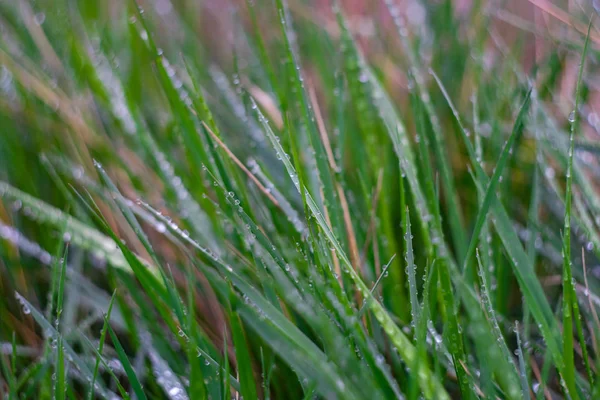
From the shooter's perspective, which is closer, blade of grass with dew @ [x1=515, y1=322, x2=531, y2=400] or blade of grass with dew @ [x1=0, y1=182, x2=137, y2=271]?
blade of grass with dew @ [x1=515, y1=322, x2=531, y2=400]

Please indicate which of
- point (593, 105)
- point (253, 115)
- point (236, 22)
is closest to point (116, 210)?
point (253, 115)

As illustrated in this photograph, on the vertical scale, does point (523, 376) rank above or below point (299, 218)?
below

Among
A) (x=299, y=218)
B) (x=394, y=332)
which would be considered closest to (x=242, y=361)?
(x=394, y=332)

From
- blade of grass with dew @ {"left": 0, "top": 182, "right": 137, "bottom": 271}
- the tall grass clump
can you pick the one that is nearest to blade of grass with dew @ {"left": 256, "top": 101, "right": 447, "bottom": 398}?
the tall grass clump

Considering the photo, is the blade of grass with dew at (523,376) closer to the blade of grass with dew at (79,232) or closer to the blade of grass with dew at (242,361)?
the blade of grass with dew at (242,361)

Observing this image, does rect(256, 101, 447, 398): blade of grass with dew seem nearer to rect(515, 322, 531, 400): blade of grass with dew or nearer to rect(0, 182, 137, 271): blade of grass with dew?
rect(515, 322, 531, 400): blade of grass with dew

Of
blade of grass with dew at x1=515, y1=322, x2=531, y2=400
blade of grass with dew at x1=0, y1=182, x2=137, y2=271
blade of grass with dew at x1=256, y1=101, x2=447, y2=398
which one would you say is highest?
blade of grass with dew at x1=0, y1=182, x2=137, y2=271

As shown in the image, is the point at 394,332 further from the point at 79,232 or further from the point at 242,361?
the point at 79,232

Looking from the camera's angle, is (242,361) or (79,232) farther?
(79,232)

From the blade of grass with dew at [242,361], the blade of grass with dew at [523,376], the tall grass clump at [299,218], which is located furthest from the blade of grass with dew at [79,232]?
the blade of grass with dew at [523,376]
